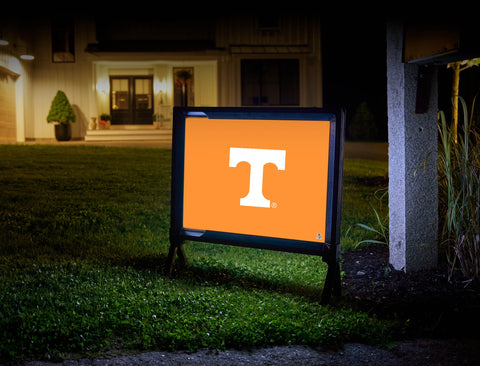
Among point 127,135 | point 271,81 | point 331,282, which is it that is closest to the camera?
point 331,282

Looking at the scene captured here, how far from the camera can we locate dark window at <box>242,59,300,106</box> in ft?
86.8

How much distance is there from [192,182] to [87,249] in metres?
1.67

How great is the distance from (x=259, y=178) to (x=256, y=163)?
0.39 feet

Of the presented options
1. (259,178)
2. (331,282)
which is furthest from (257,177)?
(331,282)

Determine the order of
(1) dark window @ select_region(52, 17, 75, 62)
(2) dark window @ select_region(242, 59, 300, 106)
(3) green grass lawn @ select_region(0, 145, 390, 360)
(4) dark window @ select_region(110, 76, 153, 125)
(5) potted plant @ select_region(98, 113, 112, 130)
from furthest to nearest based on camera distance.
Answer: (2) dark window @ select_region(242, 59, 300, 106)
(4) dark window @ select_region(110, 76, 153, 125)
(1) dark window @ select_region(52, 17, 75, 62)
(5) potted plant @ select_region(98, 113, 112, 130)
(3) green grass lawn @ select_region(0, 145, 390, 360)

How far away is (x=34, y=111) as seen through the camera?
2494 cm

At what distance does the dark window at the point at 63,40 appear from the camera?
1008 inches

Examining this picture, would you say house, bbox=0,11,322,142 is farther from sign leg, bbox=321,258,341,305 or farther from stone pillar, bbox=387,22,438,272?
sign leg, bbox=321,258,341,305

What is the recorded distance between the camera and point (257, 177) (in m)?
4.20

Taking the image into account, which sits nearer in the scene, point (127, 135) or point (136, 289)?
point (136, 289)

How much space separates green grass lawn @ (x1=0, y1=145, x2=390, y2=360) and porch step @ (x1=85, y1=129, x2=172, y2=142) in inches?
541

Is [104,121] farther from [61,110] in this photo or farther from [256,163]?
[256,163]

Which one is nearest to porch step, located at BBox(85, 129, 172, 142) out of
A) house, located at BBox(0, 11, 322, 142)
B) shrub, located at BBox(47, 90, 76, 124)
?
shrub, located at BBox(47, 90, 76, 124)

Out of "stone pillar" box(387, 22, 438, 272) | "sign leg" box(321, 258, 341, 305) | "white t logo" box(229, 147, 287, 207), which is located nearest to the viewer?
"sign leg" box(321, 258, 341, 305)
